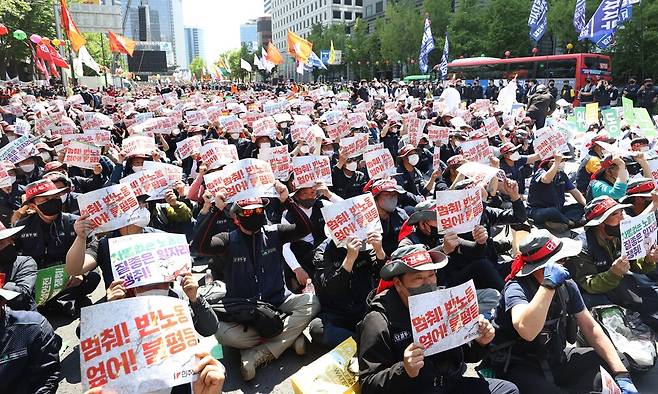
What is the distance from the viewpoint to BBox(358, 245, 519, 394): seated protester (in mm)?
3096

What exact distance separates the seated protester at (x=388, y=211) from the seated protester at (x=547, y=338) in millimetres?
1770

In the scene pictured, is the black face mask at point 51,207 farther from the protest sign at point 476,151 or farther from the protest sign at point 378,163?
the protest sign at point 476,151

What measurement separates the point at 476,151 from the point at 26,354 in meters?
6.80

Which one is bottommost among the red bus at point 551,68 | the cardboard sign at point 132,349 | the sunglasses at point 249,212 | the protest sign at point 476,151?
the cardboard sign at point 132,349

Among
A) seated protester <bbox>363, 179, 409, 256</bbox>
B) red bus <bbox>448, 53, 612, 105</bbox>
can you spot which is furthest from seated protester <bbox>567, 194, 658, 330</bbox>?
red bus <bbox>448, 53, 612, 105</bbox>

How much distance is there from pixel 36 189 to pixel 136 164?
95.9 inches

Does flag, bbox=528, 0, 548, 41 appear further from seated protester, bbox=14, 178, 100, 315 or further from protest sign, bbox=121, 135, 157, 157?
seated protester, bbox=14, 178, 100, 315

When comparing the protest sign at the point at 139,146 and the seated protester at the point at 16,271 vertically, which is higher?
the protest sign at the point at 139,146

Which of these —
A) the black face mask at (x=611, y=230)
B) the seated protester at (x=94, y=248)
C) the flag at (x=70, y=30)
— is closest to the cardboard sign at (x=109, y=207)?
the seated protester at (x=94, y=248)

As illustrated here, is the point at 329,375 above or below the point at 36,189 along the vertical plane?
below

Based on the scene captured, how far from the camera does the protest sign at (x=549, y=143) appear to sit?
322 inches

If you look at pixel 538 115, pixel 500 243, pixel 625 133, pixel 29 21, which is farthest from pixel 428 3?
pixel 500 243

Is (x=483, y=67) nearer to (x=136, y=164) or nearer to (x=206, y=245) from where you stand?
(x=136, y=164)

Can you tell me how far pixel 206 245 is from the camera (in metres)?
4.68
